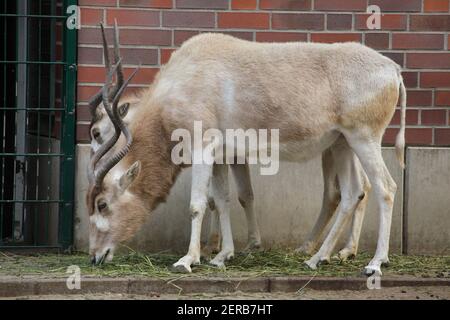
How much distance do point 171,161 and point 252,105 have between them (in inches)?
27.1

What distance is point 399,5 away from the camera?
7.86 m

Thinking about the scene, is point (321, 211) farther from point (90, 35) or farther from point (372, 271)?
point (90, 35)

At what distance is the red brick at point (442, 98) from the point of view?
7.89 m

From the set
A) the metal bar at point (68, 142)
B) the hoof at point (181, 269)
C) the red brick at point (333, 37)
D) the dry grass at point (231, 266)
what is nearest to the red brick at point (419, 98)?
the red brick at point (333, 37)

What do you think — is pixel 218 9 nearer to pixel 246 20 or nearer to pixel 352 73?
pixel 246 20

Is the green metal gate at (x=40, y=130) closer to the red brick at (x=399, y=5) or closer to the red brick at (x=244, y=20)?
the red brick at (x=244, y=20)

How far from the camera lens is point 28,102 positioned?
8.57 metres

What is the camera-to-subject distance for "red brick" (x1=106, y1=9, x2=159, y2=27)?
7719 millimetres

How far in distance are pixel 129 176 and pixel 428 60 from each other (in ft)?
8.43

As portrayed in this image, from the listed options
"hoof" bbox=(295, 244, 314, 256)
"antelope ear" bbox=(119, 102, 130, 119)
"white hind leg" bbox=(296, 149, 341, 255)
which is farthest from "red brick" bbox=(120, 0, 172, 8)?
"hoof" bbox=(295, 244, 314, 256)

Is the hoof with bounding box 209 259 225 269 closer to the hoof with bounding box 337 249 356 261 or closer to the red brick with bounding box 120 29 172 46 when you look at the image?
the hoof with bounding box 337 249 356 261

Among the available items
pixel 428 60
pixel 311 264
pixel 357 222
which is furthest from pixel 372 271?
pixel 428 60

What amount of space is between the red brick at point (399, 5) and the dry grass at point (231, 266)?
1.89 meters

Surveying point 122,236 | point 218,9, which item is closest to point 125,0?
point 218,9
